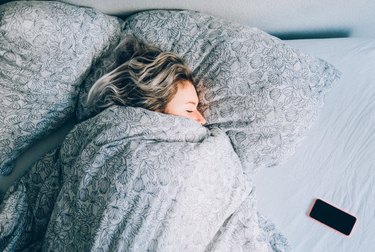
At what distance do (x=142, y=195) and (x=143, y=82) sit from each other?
371mm

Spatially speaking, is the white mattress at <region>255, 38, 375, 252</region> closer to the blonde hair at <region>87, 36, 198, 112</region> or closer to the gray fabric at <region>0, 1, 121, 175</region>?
the blonde hair at <region>87, 36, 198, 112</region>

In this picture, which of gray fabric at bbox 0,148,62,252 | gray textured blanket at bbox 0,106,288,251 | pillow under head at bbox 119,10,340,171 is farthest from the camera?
pillow under head at bbox 119,10,340,171

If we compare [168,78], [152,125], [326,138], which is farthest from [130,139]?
[326,138]

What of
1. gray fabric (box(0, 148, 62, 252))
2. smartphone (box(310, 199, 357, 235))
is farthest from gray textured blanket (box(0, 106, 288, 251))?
smartphone (box(310, 199, 357, 235))

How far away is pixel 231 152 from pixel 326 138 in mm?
376

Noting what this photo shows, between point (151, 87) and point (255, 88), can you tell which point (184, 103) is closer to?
point (151, 87)

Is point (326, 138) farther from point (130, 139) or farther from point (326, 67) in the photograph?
point (130, 139)

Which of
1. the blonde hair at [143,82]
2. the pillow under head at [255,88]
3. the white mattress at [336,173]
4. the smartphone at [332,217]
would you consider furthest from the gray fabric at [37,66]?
the smartphone at [332,217]

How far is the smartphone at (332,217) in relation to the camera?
116cm

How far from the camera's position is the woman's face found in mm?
1201

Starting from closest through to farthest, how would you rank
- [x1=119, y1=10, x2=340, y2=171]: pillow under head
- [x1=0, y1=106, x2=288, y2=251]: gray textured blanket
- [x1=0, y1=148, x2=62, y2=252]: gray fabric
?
[x1=0, y1=106, x2=288, y2=251]: gray textured blanket → [x1=0, y1=148, x2=62, y2=252]: gray fabric → [x1=119, y1=10, x2=340, y2=171]: pillow under head

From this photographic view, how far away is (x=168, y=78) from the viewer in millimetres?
1187

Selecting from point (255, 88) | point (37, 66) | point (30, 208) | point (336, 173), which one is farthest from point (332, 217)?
point (37, 66)

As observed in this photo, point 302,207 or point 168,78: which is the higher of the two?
point 168,78
